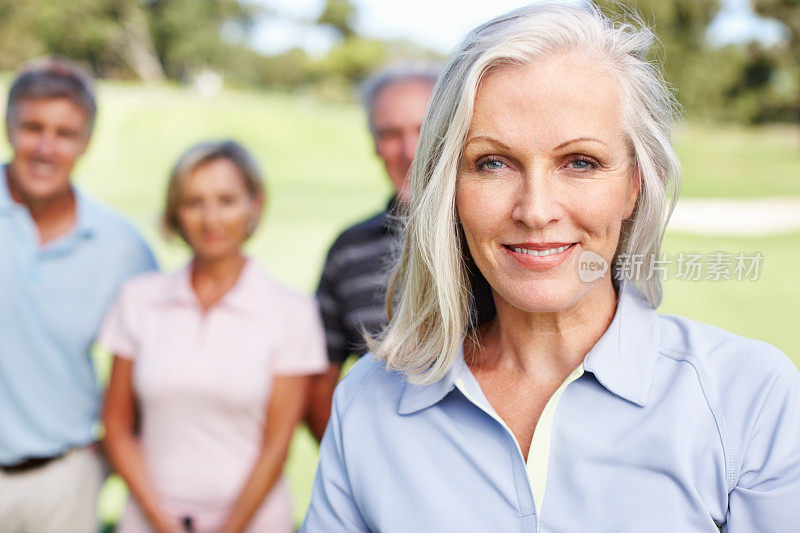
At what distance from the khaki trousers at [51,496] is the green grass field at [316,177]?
2.54 m

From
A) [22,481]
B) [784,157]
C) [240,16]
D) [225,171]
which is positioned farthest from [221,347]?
[240,16]

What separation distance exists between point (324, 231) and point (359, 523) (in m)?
11.3

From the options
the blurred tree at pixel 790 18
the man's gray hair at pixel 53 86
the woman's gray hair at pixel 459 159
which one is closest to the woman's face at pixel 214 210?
the man's gray hair at pixel 53 86

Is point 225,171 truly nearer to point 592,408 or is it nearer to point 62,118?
point 62,118

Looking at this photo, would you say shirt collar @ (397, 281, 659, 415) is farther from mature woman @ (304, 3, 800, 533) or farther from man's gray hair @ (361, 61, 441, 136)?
man's gray hair @ (361, 61, 441, 136)

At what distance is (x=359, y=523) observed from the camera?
56.1 inches

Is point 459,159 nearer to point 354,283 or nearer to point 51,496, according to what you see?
point 354,283

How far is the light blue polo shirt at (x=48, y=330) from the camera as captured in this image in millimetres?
2607

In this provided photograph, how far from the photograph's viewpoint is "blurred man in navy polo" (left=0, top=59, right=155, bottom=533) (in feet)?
8.57

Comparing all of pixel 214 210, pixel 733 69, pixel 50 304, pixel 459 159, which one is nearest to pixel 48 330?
pixel 50 304

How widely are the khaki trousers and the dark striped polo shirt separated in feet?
3.33

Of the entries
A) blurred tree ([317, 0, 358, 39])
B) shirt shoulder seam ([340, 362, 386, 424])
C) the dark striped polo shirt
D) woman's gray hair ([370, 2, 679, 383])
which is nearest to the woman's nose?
woman's gray hair ([370, 2, 679, 383])

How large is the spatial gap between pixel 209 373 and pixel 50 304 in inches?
26.6

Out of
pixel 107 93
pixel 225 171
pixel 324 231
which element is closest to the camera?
pixel 225 171
